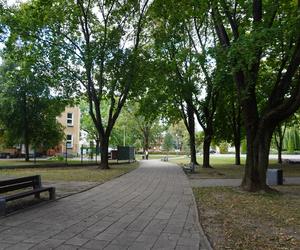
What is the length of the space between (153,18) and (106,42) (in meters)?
4.21

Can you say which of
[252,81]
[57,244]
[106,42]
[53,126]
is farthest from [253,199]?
[53,126]

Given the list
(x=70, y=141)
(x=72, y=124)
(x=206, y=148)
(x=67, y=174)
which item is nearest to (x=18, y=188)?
(x=67, y=174)

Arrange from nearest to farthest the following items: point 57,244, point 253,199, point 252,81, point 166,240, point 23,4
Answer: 1. point 57,244
2. point 166,240
3. point 253,199
4. point 252,81
5. point 23,4

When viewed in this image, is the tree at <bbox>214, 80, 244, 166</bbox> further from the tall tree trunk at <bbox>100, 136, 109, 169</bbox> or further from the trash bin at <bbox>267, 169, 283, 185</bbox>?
the trash bin at <bbox>267, 169, 283, 185</bbox>

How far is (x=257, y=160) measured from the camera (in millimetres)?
13992

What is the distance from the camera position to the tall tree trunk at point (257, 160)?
13758mm

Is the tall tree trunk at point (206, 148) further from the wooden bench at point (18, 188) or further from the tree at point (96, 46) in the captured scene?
the wooden bench at point (18, 188)

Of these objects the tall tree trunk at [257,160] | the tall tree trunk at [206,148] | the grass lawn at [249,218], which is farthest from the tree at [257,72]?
the tall tree trunk at [206,148]

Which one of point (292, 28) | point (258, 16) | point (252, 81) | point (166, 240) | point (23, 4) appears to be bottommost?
point (166, 240)

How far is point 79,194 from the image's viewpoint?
1205cm

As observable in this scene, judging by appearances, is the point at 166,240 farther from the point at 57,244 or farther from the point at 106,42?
the point at 106,42

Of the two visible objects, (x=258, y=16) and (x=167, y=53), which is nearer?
(x=258, y=16)

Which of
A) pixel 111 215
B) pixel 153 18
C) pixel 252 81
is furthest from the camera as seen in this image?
pixel 153 18

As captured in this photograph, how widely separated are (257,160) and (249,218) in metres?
5.50
